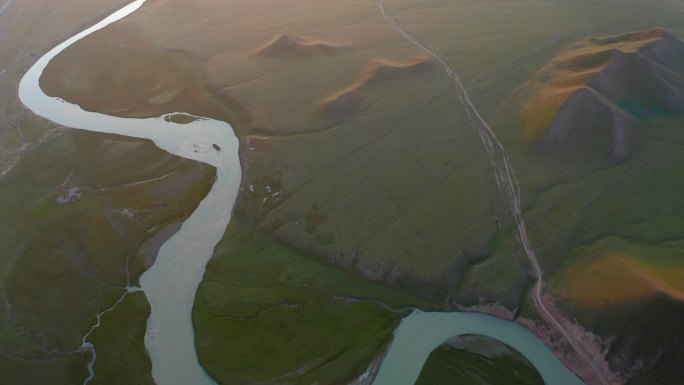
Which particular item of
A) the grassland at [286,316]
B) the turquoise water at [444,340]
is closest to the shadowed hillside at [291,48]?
the grassland at [286,316]

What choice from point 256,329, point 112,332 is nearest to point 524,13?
point 256,329

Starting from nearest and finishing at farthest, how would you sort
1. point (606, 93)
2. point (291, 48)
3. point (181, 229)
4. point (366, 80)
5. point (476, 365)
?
point (476, 365) < point (181, 229) < point (606, 93) < point (366, 80) < point (291, 48)

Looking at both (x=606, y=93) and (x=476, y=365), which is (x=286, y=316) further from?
(x=606, y=93)

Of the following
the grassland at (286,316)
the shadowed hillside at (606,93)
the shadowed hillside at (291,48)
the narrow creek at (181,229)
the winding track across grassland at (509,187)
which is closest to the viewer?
the grassland at (286,316)

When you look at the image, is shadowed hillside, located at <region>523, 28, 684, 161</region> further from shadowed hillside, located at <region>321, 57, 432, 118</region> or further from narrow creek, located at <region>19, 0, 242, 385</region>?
narrow creek, located at <region>19, 0, 242, 385</region>

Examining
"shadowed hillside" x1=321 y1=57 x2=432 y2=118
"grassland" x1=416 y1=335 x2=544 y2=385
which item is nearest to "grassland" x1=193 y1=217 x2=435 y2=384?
"grassland" x1=416 y1=335 x2=544 y2=385

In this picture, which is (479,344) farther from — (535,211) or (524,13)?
(524,13)

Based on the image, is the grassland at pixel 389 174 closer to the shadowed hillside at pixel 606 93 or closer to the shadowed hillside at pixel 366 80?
the shadowed hillside at pixel 366 80

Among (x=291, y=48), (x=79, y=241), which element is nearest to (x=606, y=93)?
(x=291, y=48)
